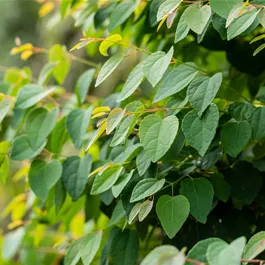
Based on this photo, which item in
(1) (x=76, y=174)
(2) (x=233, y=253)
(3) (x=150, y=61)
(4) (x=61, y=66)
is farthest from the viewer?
(4) (x=61, y=66)

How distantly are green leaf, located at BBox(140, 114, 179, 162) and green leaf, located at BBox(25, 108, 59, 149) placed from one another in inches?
12.2

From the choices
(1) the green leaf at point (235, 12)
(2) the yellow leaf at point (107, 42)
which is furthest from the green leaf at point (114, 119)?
(1) the green leaf at point (235, 12)

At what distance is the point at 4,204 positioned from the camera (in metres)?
3.60

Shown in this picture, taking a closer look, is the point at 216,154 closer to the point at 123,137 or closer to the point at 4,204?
the point at 123,137

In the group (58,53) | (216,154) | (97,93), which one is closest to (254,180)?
(216,154)

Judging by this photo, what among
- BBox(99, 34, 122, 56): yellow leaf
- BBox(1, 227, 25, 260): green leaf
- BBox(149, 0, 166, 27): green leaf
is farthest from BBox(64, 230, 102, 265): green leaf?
BBox(1, 227, 25, 260): green leaf

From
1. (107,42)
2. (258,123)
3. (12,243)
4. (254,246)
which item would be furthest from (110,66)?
(12,243)

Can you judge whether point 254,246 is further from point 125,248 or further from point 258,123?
point 125,248

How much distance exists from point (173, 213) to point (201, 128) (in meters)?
0.13

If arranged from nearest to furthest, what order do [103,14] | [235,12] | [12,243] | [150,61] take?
1. [235,12]
2. [150,61]
3. [103,14]
4. [12,243]

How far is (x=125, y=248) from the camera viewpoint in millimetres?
1025

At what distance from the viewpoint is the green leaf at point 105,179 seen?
0.92 meters

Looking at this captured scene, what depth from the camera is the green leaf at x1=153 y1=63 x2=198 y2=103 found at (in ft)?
2.92

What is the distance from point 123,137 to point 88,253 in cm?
23
